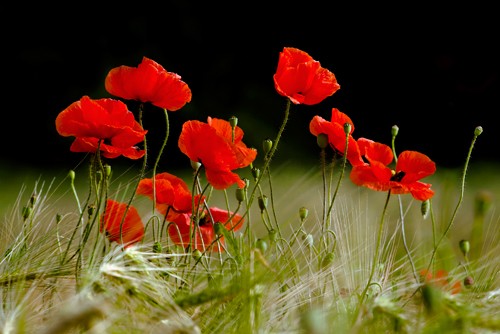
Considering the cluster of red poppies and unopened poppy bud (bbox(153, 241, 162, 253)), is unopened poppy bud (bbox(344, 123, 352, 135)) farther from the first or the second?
unopened poppy bud (bbox(153, 241, 162, 253))

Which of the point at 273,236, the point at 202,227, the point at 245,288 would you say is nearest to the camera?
the point at 245,288

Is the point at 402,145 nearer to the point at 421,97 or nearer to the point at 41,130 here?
the point at 421,97

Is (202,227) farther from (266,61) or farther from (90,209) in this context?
(266,61)

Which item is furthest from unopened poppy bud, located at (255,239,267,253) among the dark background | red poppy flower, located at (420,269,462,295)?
the dark background

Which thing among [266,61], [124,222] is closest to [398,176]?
[124,222]

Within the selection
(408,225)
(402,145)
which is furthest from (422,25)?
(408,225)

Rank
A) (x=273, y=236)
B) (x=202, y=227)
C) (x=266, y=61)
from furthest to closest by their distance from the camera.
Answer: (x=266, y=61) → (x=202, y=227) → (x=273, y=236)

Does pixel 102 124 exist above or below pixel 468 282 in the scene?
above
